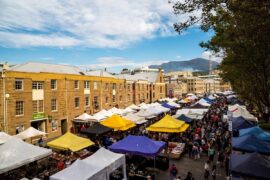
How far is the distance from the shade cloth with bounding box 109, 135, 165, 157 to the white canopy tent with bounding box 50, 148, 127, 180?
147cm

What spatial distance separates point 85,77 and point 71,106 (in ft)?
17.9

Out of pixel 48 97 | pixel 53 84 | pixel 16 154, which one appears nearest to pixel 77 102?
pixel 53 84

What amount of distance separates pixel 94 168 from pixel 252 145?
10.4 meters

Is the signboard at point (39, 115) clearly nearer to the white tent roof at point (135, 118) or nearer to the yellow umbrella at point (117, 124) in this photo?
the yellow umbrella at point (117, 124)

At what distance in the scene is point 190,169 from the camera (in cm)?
1755

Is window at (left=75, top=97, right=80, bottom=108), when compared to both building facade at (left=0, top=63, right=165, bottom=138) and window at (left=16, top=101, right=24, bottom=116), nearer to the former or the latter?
building facade at (left=0, top=63, right=165, bottom=138)

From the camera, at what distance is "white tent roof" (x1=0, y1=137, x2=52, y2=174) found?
13.2 metres

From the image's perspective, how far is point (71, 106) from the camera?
110 feet

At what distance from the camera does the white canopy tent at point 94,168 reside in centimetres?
1137

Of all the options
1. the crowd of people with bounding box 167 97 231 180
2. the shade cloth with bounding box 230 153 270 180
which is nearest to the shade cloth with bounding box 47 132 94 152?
the crowd of people with bounding box 167 97 231 180

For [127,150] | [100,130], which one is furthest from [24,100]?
[127,150]

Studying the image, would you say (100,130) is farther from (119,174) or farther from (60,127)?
(60,127)

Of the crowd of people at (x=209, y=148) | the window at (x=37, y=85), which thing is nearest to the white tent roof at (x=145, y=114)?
the crowd of people at (x=209, y=148)

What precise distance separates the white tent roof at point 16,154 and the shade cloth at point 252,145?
12.7 m
